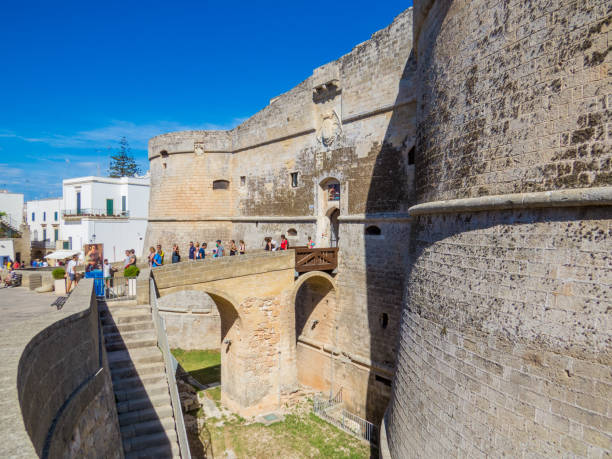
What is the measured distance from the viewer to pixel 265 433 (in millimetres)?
9039

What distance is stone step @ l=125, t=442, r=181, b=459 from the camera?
4.57 metres

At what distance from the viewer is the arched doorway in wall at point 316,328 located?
35.4 feet

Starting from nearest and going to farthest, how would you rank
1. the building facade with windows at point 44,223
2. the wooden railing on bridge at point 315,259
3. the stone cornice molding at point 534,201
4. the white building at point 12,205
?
the stone cornice molding at point 534,201 → the wooden railing on bridge at point 315,259 → the building facade with windows at point 44,223 → the white building at point 12,205

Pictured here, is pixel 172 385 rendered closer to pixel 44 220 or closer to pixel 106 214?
pixel 106 214

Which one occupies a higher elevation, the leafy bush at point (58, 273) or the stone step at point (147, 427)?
the leafy bush at point (58, 273)

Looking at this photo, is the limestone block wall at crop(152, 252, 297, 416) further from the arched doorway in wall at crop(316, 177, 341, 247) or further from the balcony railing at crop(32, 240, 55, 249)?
the balcony railing at crop(32, 240, 55, 249)

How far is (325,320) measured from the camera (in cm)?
1108

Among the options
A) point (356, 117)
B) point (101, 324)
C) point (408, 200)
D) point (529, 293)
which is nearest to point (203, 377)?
point (101, 324)

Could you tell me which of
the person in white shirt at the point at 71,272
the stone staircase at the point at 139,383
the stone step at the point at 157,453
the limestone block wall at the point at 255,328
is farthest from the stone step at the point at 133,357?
the person in white shirt at the point at 71,272

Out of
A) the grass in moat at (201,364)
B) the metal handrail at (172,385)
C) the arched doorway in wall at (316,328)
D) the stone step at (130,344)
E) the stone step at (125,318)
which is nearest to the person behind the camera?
the metal handrail at (172,385)

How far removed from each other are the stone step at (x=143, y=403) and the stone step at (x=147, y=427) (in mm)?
216

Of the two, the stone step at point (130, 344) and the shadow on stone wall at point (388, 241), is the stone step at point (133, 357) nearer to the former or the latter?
the stone step at point (130, 344)

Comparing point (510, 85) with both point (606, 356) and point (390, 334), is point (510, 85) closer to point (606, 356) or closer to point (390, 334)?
point (606, 356)

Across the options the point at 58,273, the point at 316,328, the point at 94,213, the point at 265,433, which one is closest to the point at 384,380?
the point at 316,328
